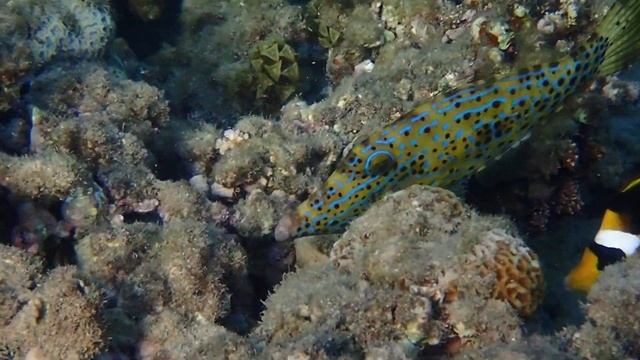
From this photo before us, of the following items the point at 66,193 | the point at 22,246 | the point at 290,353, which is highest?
the point at 290,353

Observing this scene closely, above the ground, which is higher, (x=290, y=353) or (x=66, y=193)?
(x=290, y=353)

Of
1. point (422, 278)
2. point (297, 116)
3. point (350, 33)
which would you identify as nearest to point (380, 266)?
point (422, 278)

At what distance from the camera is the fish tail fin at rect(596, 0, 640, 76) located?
4.48m

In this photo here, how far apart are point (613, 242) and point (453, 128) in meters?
1.34

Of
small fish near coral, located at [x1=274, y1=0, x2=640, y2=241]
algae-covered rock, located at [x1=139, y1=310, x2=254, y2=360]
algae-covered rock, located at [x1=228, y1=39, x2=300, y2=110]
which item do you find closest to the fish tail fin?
small fish near coral, located at [x1=274, y1=0, x2=640, y2=241]

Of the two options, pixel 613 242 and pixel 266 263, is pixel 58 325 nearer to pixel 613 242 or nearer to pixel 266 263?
pixel 266 263

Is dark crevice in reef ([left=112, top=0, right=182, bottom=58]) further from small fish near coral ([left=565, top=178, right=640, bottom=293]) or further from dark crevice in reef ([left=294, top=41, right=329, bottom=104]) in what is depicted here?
small fish near coral ([left=565, top=178, right=640, bottom=293])

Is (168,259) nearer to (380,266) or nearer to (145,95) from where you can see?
(380,266)

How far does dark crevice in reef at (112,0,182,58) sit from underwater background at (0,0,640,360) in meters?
0.64

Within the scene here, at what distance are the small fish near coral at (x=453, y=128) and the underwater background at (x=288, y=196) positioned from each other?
14 centimetres

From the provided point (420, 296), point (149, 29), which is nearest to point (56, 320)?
point (420, 296)

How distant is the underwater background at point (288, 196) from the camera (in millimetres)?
3137

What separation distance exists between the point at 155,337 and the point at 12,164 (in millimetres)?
1650

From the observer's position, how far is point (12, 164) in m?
4.03
